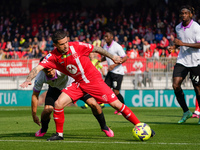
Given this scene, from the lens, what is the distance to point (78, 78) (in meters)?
7.41

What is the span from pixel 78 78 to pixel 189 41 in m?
3.49

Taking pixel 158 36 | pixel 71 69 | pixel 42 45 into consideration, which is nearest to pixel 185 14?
pixel 71 69

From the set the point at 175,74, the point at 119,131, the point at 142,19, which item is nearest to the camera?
the point at 119,131

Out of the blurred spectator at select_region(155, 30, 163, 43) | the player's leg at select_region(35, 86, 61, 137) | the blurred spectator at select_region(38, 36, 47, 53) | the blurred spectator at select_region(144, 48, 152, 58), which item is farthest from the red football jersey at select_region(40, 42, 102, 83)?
A: the blurred spectator at select_region(38, 36, 47, 53)

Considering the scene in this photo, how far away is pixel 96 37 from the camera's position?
3052cm

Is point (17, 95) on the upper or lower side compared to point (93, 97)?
lower

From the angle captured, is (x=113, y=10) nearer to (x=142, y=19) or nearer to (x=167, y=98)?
(x=142, y=19)

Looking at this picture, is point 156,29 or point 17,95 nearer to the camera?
point 17,95

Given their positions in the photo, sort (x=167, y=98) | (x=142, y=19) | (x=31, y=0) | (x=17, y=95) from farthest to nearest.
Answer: (x=31, y=0) → (x=142, y=19) → (x=17, y=95) → (x=167, y=98)

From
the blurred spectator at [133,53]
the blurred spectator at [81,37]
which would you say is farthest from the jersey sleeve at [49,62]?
the blurred spectator at [81,37]

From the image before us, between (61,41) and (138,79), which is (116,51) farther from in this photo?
(138,79)

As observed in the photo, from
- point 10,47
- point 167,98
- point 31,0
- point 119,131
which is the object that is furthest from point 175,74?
point 31,0

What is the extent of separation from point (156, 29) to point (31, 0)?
1403 centimetres

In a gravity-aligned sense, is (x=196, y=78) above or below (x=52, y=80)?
below
